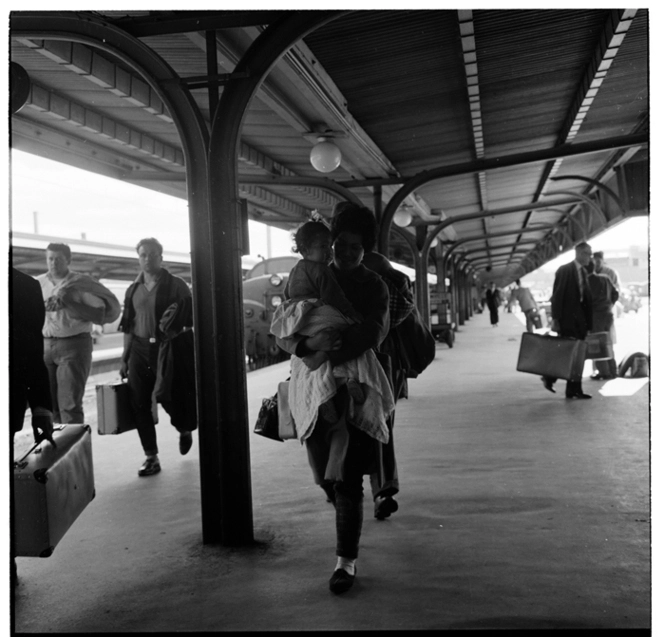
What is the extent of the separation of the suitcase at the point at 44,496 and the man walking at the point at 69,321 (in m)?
2.54

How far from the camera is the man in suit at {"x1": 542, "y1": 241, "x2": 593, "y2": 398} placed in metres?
7.71

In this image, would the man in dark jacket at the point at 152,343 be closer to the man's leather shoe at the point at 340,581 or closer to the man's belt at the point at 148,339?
the man's belt at the point at 148,339

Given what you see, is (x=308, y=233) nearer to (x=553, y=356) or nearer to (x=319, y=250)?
(x=319, y=250)

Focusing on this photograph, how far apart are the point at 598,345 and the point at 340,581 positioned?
625 cm

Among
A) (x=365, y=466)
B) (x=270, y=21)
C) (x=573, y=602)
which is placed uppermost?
(x=270, y=21)

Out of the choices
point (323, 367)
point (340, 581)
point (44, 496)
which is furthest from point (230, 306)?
point (340, 581)

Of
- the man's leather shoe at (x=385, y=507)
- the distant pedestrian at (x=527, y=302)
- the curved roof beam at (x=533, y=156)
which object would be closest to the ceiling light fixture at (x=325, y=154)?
the curved roof beam at (x=533, y=156)

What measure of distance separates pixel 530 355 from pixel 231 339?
5.03 metres

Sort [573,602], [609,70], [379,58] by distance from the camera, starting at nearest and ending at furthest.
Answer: [573,602], [379,58], [609,70]

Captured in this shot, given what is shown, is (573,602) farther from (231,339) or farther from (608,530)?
(231,339)

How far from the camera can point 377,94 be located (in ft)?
20.2

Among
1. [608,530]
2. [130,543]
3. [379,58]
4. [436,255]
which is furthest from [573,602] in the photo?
[436,255]

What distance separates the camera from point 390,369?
3566 millimetres

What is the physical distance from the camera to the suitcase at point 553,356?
299 inches
